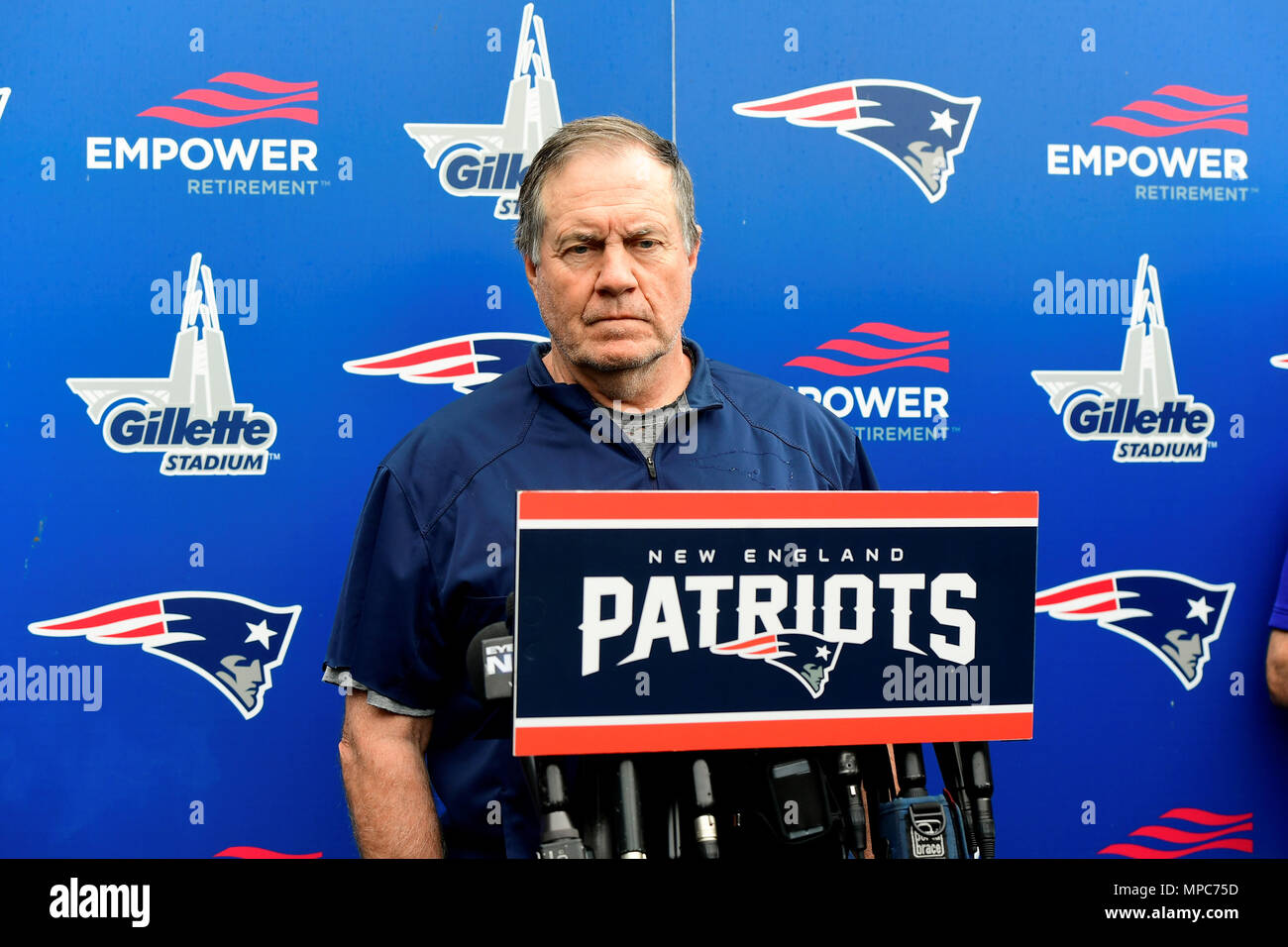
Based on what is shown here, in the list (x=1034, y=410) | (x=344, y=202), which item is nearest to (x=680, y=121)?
(x=344, y=202)

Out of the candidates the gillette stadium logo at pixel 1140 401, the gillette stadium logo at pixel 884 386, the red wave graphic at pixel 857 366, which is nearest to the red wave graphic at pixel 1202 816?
the gillette stadium logo at pixel 1140 401

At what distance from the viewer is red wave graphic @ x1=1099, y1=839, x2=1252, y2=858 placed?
1.90 m

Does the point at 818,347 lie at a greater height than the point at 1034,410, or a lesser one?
greater

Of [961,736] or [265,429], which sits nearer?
[961,736]

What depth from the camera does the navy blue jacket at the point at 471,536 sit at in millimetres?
1321

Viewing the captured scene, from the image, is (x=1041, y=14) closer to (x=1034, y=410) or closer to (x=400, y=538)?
(x=1034, y=410)

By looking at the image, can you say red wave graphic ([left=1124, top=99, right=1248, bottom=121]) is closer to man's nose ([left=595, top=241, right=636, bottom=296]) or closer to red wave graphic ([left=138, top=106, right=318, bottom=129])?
man's nose ([left=595, top=241, right=636, bottom=296])

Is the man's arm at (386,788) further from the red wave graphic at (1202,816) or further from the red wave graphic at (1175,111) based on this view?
the red wave graphic at (1175,111)

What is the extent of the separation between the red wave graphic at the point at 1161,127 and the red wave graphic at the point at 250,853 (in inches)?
80.6

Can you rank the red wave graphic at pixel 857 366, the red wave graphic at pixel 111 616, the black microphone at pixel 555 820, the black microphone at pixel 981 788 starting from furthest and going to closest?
1. the red wave graphic at pixel 857 366
2. the red wave graphic at pixel 111 616
3. the black microphone at pixel 981 788
4. the black microphone at pixel 555 820

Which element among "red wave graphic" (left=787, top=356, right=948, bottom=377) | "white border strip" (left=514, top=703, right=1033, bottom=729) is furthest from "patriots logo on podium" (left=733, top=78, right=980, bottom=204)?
"white border strip" (left=514, top=703, right=1033, bottom=729)
